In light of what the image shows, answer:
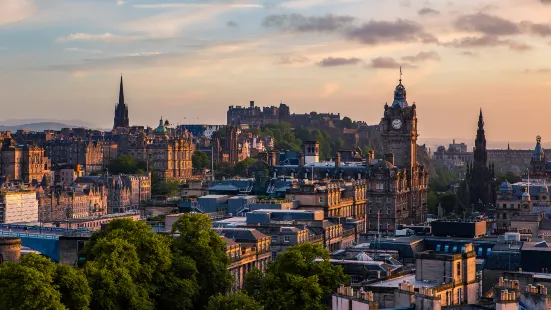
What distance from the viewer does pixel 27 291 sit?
205 feet

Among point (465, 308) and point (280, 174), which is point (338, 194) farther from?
point (465, 308)

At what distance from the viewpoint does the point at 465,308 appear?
47.4 m

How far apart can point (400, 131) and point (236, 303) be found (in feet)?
328

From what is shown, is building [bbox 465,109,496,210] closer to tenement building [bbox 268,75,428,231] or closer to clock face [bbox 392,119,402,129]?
tenement building [bbox 268,75,428,231]

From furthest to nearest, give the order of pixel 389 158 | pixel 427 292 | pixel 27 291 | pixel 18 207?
pixel 18 207 < pixel 389 158 < pixel 27 291 < pixel 427 292

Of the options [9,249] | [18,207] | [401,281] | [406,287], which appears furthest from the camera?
[18,207]

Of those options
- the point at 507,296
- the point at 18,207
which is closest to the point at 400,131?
the point at 18,207

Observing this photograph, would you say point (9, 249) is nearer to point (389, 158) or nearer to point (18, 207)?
point (389, 158)

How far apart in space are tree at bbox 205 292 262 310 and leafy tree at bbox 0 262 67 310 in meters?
8.55

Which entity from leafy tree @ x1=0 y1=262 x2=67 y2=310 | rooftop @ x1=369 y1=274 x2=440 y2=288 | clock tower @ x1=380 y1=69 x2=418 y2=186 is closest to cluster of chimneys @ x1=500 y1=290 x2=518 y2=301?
rooftop @ x1=369 y1=274 x2=440 y2=288

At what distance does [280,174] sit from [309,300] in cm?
9156

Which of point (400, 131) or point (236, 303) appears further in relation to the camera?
point (400, 131)

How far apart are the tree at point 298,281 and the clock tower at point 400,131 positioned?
3386 inches

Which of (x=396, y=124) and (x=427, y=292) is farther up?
(x=396, y=124)
